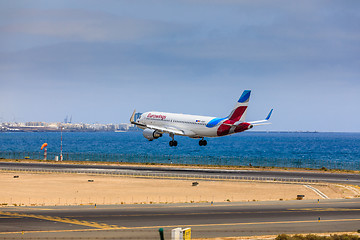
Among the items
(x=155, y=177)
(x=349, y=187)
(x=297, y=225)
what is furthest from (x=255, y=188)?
(x=297, y=225)

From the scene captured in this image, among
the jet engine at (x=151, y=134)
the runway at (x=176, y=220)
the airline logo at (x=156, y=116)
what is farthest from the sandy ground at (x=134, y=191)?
the airline logo at (x=156, y=116)

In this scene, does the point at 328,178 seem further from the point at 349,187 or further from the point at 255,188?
the point at 255,188

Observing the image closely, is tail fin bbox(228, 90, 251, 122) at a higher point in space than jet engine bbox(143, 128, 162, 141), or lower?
higher

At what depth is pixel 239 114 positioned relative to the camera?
292 ft

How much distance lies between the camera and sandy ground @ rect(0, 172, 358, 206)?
60397 millimetres

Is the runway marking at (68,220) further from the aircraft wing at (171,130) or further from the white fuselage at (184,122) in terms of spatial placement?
the aircraft wing at (171,130)

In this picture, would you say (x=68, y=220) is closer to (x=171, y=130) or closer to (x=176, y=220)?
(x=176, y=220)

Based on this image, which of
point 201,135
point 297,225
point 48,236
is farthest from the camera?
point 201,135

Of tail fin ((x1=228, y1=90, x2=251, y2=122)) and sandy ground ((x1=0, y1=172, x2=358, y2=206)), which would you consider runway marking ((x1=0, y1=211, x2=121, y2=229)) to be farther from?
tail fin ((x1=228, y1=90, x2=251, y2=122))

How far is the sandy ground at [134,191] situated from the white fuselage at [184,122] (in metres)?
13.9

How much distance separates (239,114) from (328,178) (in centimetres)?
1848

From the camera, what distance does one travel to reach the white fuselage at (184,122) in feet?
298

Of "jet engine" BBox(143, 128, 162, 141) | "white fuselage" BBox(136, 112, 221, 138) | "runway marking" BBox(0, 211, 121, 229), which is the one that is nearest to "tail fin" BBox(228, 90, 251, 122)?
"white fuselage" BBox(136, 112, 221, 138)

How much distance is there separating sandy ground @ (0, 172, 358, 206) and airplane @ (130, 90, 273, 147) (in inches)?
484
